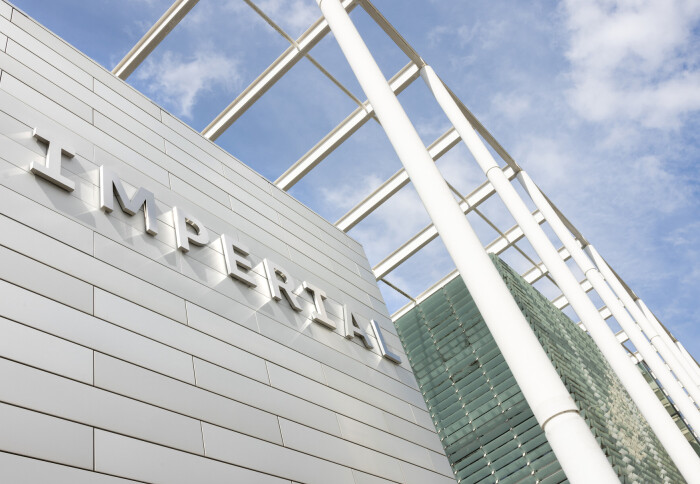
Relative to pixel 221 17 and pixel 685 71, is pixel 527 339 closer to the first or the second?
pixel 221 17

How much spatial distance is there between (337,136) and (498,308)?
7.33 m

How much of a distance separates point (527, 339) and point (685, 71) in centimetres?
1151

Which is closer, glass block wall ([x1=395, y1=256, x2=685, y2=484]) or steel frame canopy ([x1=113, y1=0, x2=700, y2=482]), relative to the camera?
steel frame canopy ([x1=113, y1=0, x2=700, y2=482])

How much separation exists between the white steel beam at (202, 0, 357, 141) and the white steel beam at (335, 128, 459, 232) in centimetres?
356

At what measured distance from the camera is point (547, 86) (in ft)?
40.1

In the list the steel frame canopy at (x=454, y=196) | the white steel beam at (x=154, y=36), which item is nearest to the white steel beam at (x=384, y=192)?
the steel frame canopy at (x=454, y=196)

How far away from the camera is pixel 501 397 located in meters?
11.7

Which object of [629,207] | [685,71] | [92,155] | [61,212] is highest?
[629,207]

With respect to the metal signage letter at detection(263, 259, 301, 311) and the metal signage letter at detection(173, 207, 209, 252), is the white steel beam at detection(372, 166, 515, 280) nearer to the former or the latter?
the metal signage letter at detection(263, 259, 301, 311)

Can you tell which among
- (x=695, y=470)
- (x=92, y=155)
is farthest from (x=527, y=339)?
(x=695, y=470)

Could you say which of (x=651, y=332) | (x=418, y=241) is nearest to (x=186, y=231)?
(x=418, y=241)

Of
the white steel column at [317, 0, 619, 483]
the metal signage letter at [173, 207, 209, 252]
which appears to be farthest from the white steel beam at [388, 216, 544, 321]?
the metal signage letter at [173, 207, 209, 252]

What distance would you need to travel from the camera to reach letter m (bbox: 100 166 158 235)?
15.1 ft

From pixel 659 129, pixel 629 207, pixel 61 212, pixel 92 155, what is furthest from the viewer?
pixel 629 207
